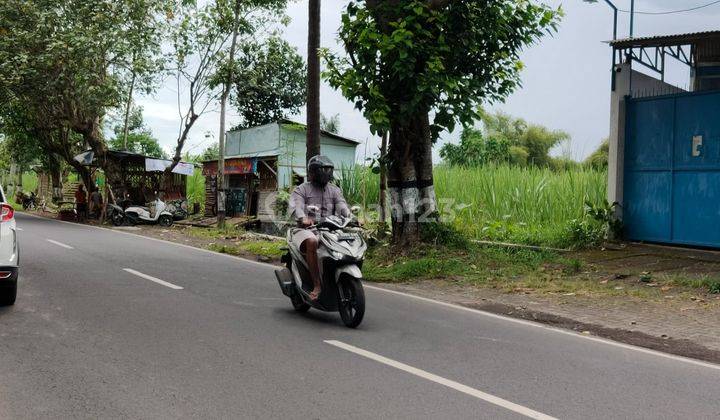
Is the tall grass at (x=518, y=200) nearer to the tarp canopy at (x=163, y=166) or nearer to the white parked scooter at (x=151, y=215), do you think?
the white parked scooter at (x=151, y=215)

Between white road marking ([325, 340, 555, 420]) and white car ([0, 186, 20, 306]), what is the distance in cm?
373

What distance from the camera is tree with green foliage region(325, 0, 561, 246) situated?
36.6 ft

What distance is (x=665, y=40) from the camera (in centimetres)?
1170

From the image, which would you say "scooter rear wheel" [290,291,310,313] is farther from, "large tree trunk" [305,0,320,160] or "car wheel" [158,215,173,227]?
"car wheel" [158,215,173,227]

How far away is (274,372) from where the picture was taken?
16.2 feet

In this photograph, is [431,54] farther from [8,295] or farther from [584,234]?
[8,295]

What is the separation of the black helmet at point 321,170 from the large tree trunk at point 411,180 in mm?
5190

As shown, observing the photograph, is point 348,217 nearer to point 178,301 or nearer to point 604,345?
point 178,301

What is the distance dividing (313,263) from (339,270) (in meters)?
0.37

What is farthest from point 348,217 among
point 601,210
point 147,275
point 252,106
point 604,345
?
point 252,106

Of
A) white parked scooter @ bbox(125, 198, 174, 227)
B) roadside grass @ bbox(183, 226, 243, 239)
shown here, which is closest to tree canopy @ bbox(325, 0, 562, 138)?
roadside grass @ bbox(183, 226, 243, 239)

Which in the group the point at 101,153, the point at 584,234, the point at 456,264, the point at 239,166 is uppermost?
the point at 101,153

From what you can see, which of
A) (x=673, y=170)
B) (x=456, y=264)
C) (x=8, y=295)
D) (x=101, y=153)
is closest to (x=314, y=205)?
(x=8, y=295)

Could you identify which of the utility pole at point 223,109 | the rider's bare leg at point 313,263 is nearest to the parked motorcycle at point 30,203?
the utility pole at point 223,109
